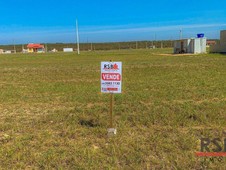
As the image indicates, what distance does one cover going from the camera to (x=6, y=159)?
365cm

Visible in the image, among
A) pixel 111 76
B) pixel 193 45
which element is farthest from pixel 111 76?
pixel 193 45

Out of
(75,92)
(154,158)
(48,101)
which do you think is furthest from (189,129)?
(75,92)

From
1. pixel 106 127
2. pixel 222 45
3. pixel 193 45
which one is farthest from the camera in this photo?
pixel 193 45

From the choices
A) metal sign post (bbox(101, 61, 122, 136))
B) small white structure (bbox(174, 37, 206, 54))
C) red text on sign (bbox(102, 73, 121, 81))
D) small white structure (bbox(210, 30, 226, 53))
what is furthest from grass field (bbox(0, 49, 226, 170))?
small white structure (bbox(174, 37, 206, 54))

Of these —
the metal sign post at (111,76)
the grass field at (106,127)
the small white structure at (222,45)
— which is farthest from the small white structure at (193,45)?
the metal sign post at (111,76)

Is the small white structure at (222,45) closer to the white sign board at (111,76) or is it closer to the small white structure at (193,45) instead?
the small white structure at (193,45)

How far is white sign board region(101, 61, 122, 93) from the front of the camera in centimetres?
412

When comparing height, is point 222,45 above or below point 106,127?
above

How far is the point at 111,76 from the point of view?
4211 millimetres

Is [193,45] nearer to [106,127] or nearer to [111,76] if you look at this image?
[106,127]

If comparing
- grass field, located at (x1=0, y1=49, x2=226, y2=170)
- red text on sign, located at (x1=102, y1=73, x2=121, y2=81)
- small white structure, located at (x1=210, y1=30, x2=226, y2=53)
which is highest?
small white structure, located at (x1=210, y1=30, x2=226, y2=53)

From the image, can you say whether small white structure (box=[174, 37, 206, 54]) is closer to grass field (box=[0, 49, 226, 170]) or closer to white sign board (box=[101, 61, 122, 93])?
grass field (box=[0, 49, 226, 170])

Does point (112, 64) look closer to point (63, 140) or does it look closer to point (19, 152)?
point (63, 140)

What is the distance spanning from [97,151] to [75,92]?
498 cm
